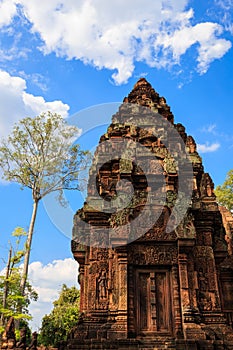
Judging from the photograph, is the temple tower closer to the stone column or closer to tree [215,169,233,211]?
the stone column

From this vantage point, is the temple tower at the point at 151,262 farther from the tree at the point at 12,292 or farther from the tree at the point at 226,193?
the tree at the point at 226,193

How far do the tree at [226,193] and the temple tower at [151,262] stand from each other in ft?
37.4

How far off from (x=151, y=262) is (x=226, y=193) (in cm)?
1497

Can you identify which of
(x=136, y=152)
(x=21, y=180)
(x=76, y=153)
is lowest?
(x=136, y=152)

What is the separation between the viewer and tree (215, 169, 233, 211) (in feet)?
73.4

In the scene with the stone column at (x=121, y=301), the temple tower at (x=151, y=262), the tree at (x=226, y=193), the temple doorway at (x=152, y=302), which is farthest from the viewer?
the tree at (x=226, y=193)

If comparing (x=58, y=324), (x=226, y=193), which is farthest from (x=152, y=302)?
(x=58, y=324)

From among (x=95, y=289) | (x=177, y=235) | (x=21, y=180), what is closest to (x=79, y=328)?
(x=95, y=289)

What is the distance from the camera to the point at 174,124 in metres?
13.1

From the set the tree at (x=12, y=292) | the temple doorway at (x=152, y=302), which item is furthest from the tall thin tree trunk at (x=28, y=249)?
the temple doorway at (x=152, y=302)

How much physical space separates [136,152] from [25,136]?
806 cm

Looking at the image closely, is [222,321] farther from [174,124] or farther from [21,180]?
[21,180]

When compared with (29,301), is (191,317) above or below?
below

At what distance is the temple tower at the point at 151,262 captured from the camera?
8.28 m
